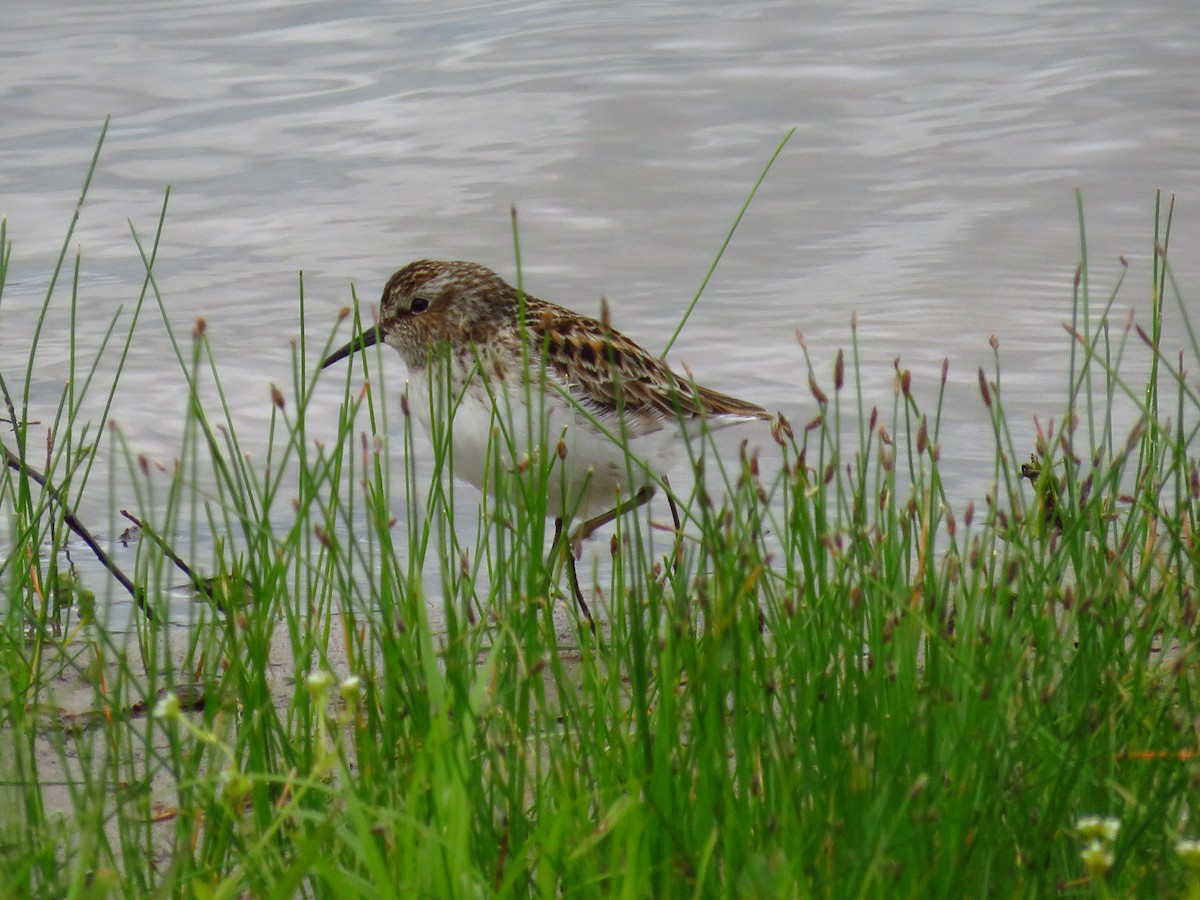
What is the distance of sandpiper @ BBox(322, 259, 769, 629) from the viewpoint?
210 inches

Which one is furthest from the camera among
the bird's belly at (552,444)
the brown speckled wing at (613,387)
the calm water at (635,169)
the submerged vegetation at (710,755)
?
the calm water at (635,169)

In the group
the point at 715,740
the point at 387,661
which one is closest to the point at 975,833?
the point at 715,740

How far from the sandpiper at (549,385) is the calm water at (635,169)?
1386 millimetres

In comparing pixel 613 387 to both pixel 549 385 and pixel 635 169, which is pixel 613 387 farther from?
pixel 635 169

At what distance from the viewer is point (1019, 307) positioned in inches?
332

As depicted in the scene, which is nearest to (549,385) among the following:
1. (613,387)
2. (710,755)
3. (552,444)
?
(552,444)

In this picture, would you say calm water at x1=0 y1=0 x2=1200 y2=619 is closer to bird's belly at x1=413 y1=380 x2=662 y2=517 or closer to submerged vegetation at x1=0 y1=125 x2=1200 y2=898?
bird's belly at x1=413 y1=380 x2=662 y2=517

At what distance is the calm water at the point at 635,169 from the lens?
823 centimetres

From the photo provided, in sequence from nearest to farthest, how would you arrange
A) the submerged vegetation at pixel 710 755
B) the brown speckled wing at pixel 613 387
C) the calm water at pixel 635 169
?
the submerged vegetation at pixel 710 755 < the brown speckled wing at pixel 613 387 < the calm water at pixel 635 169

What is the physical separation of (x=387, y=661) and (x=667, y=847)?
650 mm

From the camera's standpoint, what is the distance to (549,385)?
5180 millimetres

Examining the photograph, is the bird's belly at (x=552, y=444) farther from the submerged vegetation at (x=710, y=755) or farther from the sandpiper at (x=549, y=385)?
the submerged vegetation at (x=710, y=755)

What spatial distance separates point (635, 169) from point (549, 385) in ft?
19.1

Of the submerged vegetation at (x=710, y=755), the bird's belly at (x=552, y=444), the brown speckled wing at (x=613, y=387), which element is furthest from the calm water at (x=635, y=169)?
the submerged vegetation at (x=710, y=755)
